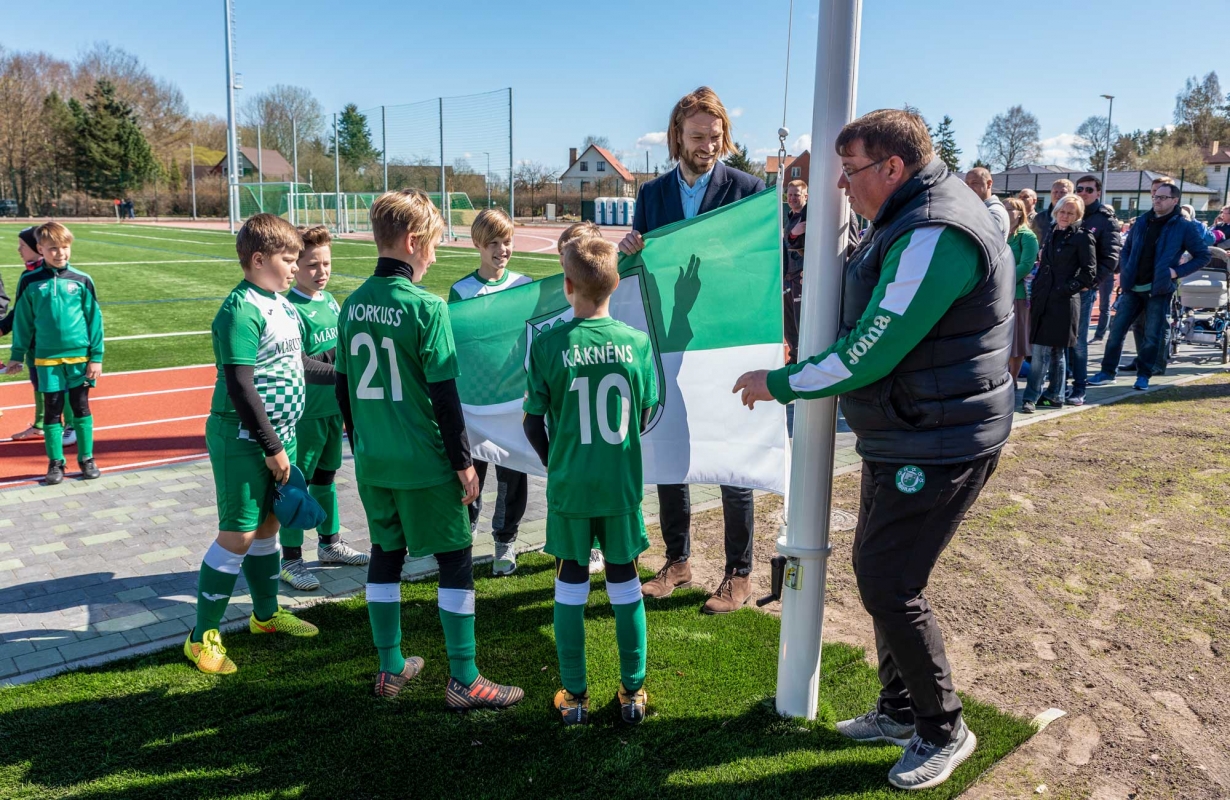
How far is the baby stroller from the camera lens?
12.2 m

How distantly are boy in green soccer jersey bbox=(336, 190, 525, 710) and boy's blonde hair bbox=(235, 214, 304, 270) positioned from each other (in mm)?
593

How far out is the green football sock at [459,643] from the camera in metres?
3.57

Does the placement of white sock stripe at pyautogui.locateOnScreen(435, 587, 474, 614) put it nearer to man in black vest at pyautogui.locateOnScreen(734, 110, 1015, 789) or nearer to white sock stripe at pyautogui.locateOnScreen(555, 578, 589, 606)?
white sock stripe at pyautogui.locateOnScreen(555, 578, 589, 606)

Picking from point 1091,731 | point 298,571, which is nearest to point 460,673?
point 298,571

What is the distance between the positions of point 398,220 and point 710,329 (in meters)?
1.55

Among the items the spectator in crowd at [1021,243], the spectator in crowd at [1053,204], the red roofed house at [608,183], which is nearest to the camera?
the spectator in crowd at [1021,243]

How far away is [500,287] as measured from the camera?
4.82 m

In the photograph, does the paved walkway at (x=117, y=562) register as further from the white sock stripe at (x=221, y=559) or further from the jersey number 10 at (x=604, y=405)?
the jersey number 10 at (x=604, y=405)

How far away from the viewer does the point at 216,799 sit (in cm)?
298

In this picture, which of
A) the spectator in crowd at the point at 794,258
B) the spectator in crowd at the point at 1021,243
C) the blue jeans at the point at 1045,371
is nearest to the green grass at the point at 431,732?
the spectator in crowd at the point at 794,258

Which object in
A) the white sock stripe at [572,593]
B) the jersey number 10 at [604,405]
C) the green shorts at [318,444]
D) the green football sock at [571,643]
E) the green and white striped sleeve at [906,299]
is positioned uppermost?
the green and white striped sleeve at [906,299]

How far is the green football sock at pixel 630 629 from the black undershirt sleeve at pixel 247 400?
1568mm

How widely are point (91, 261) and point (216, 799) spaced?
29148 millimetres

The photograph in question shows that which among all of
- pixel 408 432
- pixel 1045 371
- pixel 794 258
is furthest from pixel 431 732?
pixel 1045 371
